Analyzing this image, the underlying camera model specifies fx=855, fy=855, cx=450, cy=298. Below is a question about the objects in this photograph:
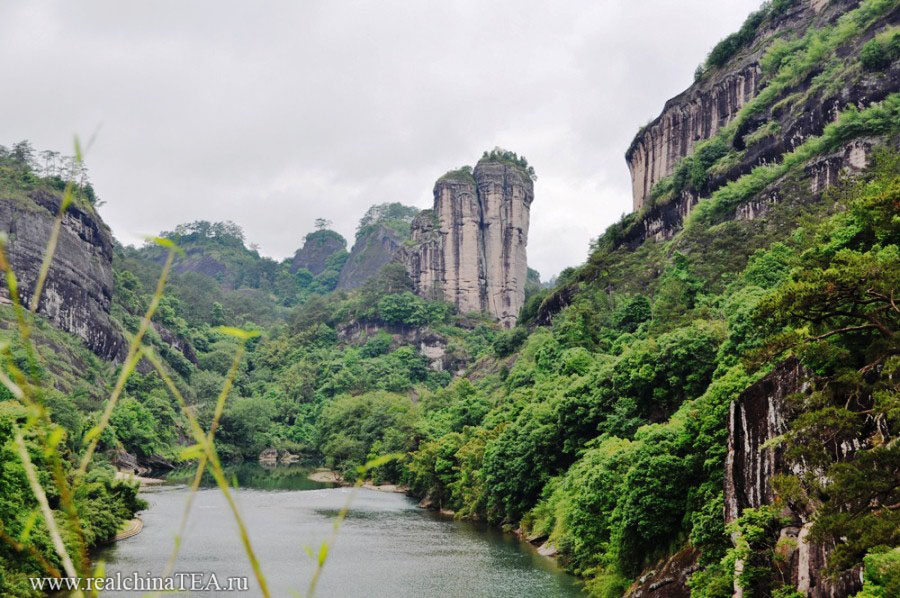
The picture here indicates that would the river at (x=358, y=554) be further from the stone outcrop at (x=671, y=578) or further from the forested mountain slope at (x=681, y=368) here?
the stone outcrop at (x=671, y=578)

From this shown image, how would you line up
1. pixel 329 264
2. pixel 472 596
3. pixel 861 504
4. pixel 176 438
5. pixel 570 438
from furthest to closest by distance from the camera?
pixel 329 264 → pixel 176 438 → pixel 570 438 → pixel 472 596 → pixel 861 504

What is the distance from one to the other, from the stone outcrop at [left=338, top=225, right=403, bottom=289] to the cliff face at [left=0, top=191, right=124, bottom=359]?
185 ft

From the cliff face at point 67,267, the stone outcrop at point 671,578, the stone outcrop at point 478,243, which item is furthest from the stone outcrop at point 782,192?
the cliff face at point 67,267

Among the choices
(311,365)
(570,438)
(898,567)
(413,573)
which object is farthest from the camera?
Result: (311,365)

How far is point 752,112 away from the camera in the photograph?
47.7 metres

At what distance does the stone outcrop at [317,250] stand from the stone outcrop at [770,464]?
12993 centimetres

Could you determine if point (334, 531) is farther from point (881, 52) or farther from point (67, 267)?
point (67, 267)

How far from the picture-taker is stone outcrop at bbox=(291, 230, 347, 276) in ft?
475

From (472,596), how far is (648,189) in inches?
1794

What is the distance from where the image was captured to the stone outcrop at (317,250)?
5699 inches

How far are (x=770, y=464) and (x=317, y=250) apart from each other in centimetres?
13503

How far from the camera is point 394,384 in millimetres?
73500

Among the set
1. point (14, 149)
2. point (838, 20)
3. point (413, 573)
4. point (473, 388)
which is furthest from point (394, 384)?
point (413, 573)

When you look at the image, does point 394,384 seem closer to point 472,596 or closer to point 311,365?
point 311,365
